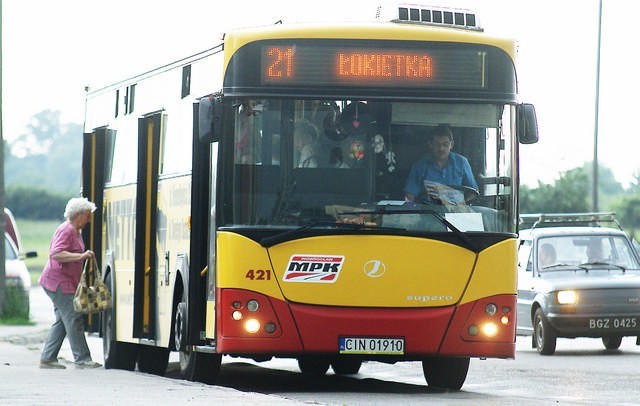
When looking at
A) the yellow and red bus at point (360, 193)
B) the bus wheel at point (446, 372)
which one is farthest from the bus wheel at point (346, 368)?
the yellow and red bus at point (360, 193)

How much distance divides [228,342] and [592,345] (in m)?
13.5

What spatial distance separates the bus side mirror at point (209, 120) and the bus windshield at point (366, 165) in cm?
15

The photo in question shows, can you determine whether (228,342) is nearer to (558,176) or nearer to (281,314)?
(281,314)

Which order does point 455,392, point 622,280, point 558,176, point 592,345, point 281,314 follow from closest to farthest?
point 281,314
point 455,392
point 622,280
point 592,345
point 558,176

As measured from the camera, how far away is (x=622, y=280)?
23.4 metres

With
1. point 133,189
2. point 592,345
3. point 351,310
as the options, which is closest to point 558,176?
point 592,345

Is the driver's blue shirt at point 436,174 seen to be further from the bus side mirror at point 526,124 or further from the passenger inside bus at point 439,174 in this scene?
the bus side mirror at point 526,124

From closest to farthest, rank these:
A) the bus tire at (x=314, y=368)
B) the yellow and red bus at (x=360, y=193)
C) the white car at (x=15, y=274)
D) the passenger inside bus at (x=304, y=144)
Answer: the passenger inside bus at (x=304, y=144) → the yellow and red bus at (x=360, y=193) → the bus tire at (x=314, y=368) → the white car at (x=15, y=274)

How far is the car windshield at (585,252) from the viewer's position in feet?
79.9

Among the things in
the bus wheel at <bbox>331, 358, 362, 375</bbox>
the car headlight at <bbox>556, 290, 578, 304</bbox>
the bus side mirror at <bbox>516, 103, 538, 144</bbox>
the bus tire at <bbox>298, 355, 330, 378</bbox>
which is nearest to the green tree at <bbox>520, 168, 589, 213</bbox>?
the car headlight at <bbox>556, 290, 578, 304</bbox>

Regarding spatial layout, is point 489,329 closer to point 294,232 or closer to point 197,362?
point 294,232

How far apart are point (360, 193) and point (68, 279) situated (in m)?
4.82

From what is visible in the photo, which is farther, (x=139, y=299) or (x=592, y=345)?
(x=592, y=345)

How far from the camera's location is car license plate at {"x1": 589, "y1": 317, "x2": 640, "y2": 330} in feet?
75.5
